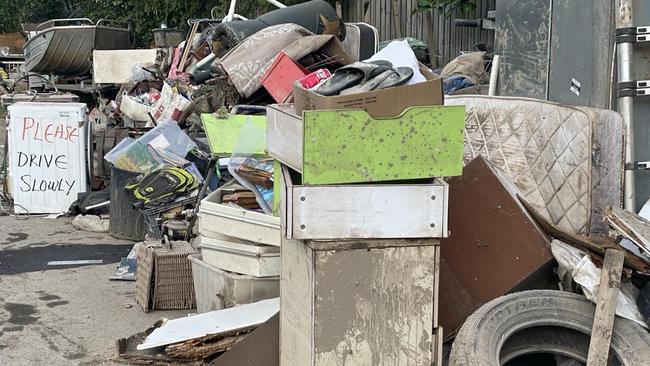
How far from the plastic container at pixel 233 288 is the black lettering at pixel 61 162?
4039 mm

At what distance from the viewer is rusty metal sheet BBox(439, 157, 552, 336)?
3.84 m

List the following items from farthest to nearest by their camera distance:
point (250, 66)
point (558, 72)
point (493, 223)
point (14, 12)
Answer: point (14, 12), point (250, 66), point (558, 72), point (493, 223)

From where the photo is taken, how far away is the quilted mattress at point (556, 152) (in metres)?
4.14

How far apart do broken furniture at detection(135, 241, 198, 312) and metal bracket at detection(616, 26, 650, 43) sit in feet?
9.65

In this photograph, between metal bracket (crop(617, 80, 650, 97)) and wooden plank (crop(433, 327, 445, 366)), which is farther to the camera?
metal bracket (crop(617, 80, 650, 97))

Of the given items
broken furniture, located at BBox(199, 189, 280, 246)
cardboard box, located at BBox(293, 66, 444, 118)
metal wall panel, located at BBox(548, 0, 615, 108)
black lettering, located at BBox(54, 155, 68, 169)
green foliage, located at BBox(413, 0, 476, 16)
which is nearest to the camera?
cardboard box, located at BBox(293, 66, 444, 118)

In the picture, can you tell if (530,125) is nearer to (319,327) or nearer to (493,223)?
(493,223)

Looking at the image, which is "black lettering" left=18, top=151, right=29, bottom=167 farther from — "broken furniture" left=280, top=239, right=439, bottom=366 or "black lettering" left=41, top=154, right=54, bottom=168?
"broken furniture" left=280, top=239, right=439, bottom=366

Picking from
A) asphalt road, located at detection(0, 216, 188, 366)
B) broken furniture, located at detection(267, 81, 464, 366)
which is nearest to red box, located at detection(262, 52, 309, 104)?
asphalt road, located at detection(0, 216, 188, 366)

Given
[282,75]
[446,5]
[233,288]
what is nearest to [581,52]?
[233,288]

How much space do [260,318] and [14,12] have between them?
24.8 m

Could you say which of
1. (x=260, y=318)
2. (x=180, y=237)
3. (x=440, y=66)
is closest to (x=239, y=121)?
(x=180, y=237)

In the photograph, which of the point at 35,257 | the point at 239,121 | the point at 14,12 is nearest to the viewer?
the point at 239,121

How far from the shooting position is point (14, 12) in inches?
1032
